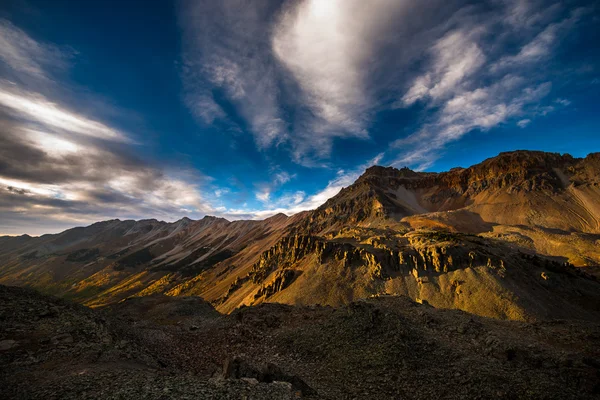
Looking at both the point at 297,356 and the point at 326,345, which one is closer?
the point at 297,356

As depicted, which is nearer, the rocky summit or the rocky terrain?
the rocky terrain

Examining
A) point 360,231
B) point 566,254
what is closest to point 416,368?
point 360,231

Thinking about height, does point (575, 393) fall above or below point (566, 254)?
below

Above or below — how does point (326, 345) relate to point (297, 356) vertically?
above

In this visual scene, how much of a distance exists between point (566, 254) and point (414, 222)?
6810cm

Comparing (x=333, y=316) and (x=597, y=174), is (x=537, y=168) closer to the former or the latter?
(x=597, y=174)

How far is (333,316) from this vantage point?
2445 centimetres

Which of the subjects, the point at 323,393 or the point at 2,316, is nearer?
the point at 323,393

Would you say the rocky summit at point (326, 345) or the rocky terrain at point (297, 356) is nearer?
the rocky terrain at point (297, 356)

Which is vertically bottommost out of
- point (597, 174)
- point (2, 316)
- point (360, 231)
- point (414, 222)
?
point (2, 316)

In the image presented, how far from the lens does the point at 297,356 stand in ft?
65.4

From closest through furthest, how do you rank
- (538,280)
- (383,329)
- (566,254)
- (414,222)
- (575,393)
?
1. (575,393)
2. (383,329)
3. (538,280)
4. (566,254)
5. (414,222)

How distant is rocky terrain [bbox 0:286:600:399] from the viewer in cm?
1130

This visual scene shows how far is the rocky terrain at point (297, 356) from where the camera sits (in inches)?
445
